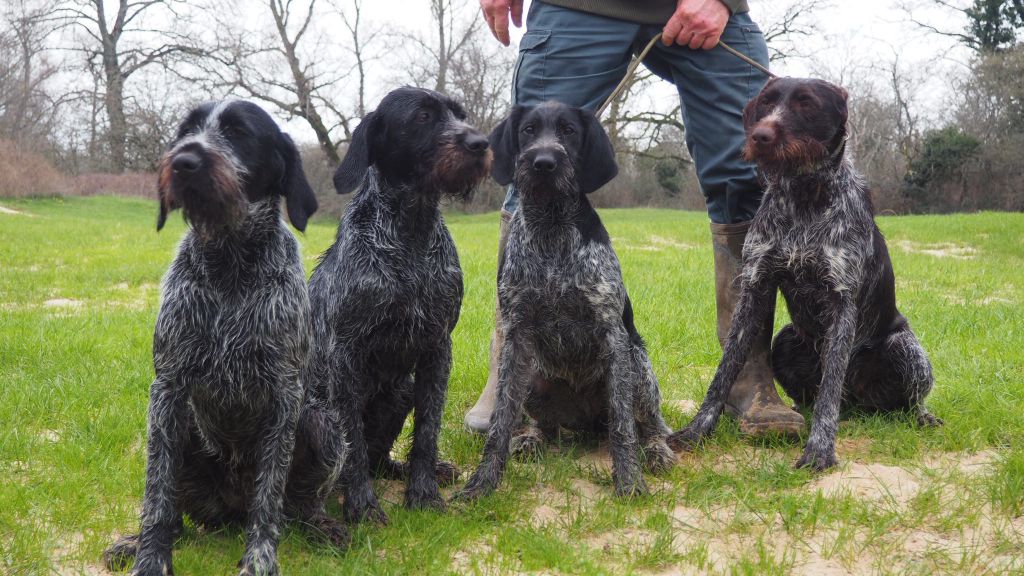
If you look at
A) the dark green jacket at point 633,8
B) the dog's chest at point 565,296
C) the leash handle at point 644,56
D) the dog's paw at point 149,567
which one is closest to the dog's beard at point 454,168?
the dog's chest at point 565,296

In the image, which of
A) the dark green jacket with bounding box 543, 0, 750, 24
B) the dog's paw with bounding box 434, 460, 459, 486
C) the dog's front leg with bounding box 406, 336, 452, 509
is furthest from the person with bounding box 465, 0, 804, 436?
the dog's front leg with bounding box 406, 336, 452, 509

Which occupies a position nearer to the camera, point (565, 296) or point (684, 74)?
point (565, 296)

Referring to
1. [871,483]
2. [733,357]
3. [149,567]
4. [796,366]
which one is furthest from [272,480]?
[796,366]

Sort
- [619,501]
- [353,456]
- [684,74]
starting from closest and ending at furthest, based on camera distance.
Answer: [353,456] → [619,501] → [684,74]

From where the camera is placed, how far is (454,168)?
Answer: 331cm

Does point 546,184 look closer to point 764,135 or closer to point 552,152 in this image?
point 552,152

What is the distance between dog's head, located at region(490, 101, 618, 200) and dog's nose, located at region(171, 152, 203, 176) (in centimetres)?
146

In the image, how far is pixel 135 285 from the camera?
10094 millimetres

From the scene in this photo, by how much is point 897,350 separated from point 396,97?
290 cm

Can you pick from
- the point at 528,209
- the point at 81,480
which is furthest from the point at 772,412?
the point at 81,480

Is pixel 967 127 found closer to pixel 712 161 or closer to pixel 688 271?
pixel 688 271

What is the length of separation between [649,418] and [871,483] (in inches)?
41.0

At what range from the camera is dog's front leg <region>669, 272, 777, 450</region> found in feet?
13.1

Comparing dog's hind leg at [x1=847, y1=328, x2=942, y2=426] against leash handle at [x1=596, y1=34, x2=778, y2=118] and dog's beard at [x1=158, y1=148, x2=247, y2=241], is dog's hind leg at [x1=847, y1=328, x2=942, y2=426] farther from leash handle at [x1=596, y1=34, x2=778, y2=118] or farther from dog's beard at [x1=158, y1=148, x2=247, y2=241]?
dog's beard at [x1=158, y1=148, x2=247, y2=241]
